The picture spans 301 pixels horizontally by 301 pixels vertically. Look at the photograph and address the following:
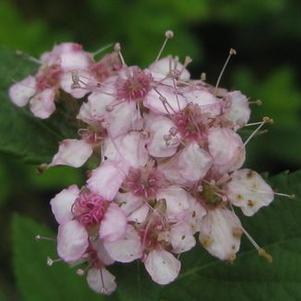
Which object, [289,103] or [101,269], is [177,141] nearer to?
[101,269]

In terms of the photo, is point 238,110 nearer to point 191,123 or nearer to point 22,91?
point 191,123

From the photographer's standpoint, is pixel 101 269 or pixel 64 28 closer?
pixel 101 269

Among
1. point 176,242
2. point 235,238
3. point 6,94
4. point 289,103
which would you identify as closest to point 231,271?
point 235,238

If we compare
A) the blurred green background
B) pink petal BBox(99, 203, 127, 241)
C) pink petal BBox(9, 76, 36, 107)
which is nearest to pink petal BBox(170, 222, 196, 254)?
pink petal BBox(99, 203, 127, 241)

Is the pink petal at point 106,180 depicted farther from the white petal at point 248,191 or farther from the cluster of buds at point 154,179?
the white petal at point 248,191

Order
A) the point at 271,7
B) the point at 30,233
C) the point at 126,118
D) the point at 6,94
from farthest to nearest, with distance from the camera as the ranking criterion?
the point at 271,7 < the point at 30,233 < the point at 6,94 < the point at 126,118

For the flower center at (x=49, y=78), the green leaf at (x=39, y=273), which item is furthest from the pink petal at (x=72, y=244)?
the green leaf at (x=39, y=273)

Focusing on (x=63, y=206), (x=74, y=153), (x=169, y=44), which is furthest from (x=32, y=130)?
(x=169, y=44)
